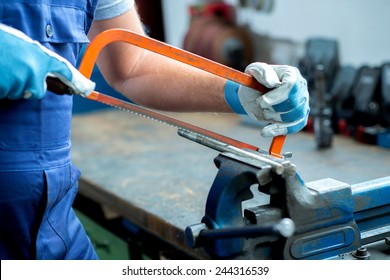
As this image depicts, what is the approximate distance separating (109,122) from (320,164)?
1400 millimetres

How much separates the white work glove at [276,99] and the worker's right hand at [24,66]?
1.12 ft

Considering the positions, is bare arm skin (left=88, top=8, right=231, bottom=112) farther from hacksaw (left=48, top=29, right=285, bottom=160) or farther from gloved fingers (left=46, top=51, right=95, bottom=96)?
gloved fingers (left=46, top=51, right=95, bottom=96)

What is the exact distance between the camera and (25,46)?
2.82ft

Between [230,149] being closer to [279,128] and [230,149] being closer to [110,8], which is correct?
[279,128]

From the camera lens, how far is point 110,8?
119cm

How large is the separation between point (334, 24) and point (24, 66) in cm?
248

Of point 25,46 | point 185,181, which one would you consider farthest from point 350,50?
point 25,46

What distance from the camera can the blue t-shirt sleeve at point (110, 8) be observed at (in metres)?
1.19

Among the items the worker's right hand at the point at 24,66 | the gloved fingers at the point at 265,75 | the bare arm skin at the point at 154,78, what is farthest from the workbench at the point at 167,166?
the worker's right hand at the point at 24,66

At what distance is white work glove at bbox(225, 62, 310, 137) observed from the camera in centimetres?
103

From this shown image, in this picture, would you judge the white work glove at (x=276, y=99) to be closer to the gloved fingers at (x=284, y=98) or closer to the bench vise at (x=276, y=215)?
the gloved fingers at (x=284, y=98)

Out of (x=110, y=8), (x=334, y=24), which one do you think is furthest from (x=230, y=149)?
(x=334, y=24)

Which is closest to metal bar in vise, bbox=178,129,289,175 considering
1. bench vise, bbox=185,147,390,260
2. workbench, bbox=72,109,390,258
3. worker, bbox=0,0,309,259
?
bench vise, bbox=185,147,390,260
